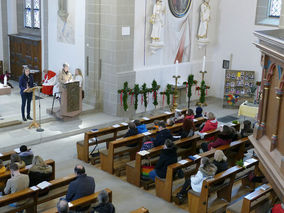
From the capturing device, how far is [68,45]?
13.9 meters

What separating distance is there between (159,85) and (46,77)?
3814mm

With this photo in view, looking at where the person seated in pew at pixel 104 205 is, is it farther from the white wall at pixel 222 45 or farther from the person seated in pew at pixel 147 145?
the white wall at pixel 222 45

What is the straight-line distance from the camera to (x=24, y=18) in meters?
16.2

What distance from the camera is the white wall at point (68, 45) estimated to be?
43.6ft

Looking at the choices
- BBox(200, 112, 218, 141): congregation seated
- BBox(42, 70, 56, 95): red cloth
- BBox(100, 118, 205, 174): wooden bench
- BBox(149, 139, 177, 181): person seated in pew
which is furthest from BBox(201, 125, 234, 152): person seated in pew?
BBox(42, 70, 56, 95): red cloth

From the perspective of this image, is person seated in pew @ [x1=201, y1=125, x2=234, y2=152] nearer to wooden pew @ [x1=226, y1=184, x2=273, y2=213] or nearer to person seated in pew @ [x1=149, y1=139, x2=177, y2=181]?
person seated in pew @ [x1=149, y1=139, x2=177, y2=181]

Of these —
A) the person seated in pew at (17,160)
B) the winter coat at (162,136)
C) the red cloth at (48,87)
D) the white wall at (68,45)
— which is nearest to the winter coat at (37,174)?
the person seated in pew at (17,160)

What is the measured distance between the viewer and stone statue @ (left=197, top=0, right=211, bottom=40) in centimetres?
1483

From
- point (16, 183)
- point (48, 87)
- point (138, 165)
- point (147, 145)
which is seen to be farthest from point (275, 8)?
point (16, 183)

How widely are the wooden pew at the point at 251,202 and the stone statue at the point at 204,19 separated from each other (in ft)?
29.1

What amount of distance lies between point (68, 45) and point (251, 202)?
8960 millimetres

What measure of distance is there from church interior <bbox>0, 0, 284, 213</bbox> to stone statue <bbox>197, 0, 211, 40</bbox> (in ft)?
0.12

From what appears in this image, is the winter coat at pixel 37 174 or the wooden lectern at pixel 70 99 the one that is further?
the wooden lectern at pixel 70 99

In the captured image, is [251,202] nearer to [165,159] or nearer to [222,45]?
[165,159]
